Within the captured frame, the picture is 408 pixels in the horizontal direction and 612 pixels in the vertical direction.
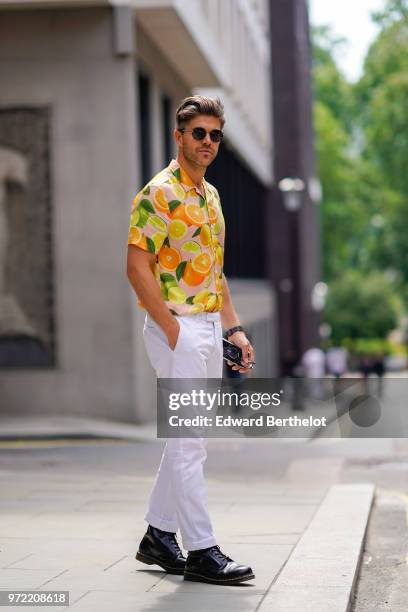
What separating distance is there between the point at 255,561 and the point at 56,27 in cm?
1600

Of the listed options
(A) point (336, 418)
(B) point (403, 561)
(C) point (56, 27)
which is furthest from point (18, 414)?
(B) point (403, 561)

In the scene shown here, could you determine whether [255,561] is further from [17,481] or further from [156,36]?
[156,36]

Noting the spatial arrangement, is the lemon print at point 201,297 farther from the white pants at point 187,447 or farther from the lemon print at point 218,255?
the lemon print at point 218,255

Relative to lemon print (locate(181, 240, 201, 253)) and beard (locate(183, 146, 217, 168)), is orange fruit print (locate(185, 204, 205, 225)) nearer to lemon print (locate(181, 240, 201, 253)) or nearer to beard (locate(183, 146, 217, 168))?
lemon print (locate(181, 240, 201, 253))

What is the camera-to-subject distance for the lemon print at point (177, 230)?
6484 millimetres

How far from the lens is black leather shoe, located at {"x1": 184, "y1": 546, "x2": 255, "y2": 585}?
20.8 ft

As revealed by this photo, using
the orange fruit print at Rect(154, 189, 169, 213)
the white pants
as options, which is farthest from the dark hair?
the white pants

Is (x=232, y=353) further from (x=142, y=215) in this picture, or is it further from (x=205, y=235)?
(x=142, y=215)

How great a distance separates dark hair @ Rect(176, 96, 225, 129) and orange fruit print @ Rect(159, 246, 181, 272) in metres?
0.56

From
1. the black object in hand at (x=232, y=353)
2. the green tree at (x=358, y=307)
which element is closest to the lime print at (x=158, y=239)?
the black object in hand at (x=232, y=353)

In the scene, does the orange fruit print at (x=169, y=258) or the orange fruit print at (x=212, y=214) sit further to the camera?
the orange fruit print at (x=212, y=214)

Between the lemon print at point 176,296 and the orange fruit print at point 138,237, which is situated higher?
the orange fruit print at point 138,237

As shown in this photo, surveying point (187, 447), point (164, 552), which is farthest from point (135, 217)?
point (164, 552)

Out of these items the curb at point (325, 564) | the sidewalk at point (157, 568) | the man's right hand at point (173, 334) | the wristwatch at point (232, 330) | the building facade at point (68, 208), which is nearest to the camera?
the curb at point (325, 564)
